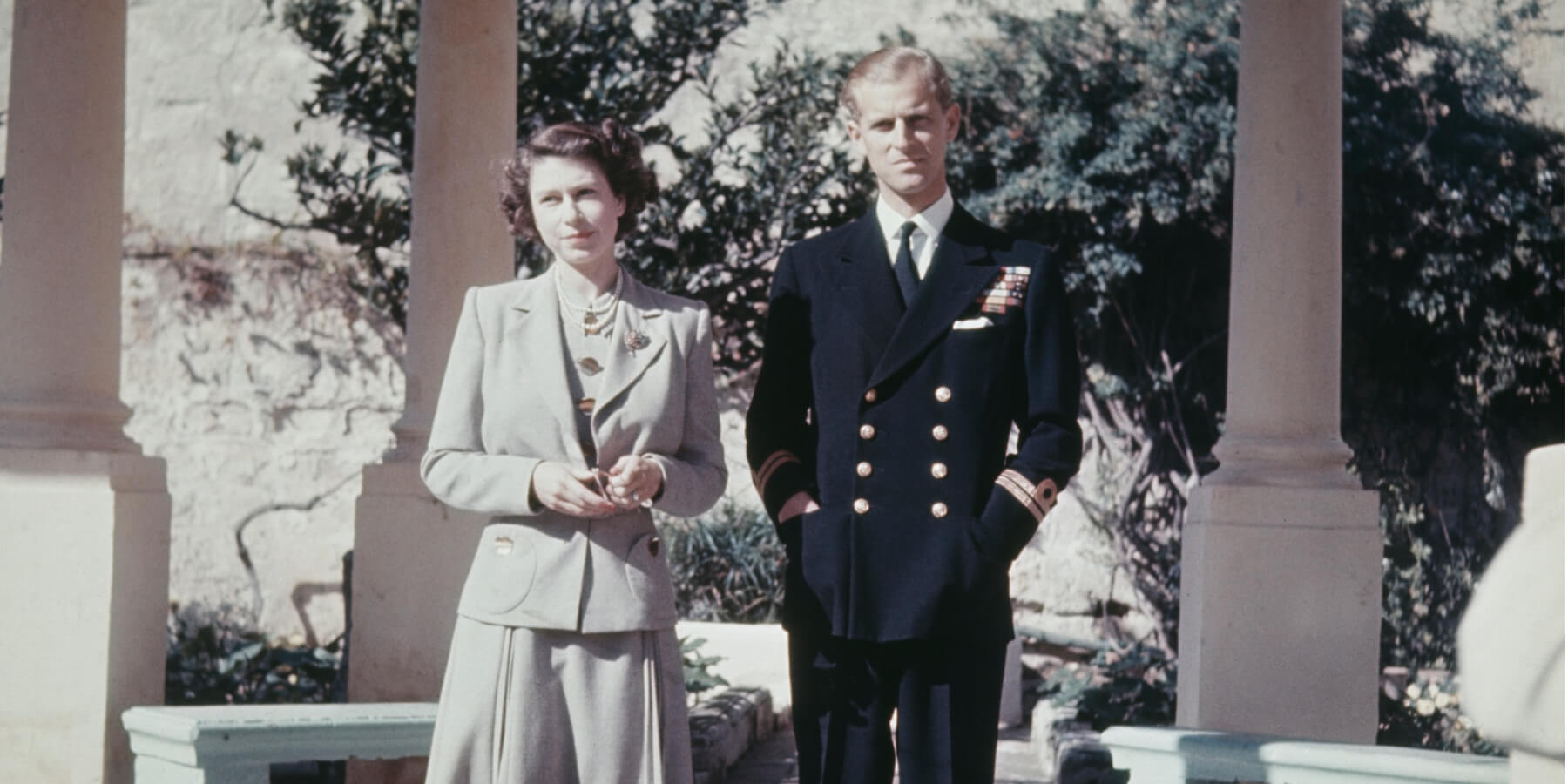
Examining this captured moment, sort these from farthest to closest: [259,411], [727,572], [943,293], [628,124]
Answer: [259,411], [727,572], [628,124], [943,293]

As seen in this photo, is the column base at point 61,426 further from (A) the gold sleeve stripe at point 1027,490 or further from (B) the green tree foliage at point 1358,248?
(B) the green tree foliage at point 1358,248

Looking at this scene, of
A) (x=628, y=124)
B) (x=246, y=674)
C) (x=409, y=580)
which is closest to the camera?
(x=409, y=580)

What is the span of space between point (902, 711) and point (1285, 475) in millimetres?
2883

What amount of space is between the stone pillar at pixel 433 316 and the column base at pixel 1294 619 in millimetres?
2633

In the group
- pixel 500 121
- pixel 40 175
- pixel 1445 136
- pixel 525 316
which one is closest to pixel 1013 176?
pixel 1445 136

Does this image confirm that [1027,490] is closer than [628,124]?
Yes

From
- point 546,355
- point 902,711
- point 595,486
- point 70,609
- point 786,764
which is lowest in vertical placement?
point 786,764

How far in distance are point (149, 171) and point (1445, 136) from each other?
352 inches

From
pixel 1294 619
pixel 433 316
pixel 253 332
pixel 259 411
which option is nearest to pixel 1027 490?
pixel 1294 619

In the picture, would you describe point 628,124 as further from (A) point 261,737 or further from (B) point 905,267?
(B) point 905,267

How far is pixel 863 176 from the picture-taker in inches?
379

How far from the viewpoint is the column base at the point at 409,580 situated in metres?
5.76

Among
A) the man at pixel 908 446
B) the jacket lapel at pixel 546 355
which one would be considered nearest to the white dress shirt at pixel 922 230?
the man at pixel 908 446

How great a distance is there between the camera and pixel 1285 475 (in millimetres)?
5246
